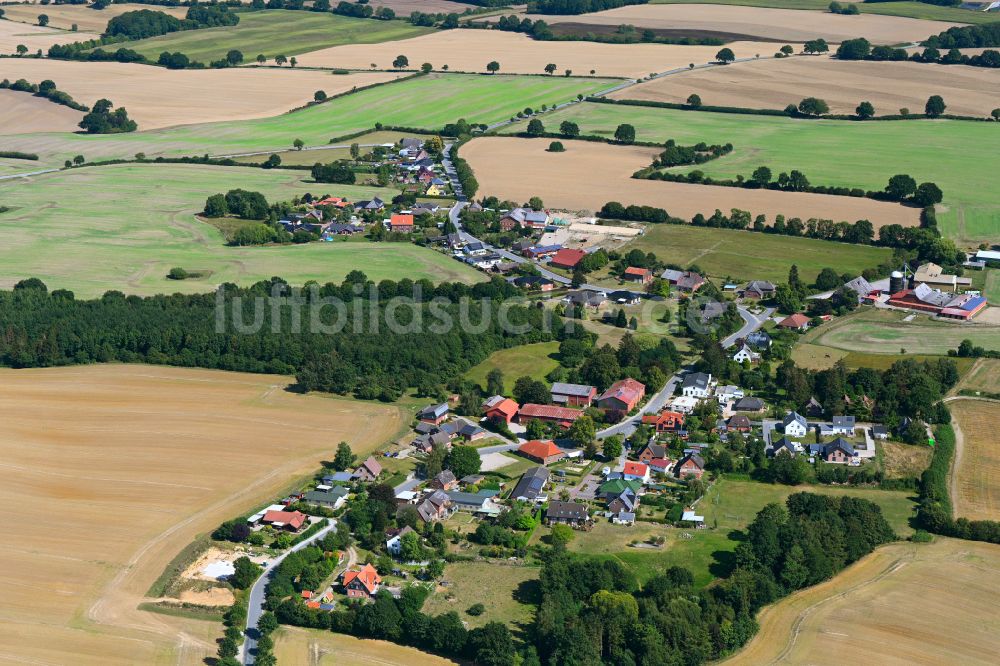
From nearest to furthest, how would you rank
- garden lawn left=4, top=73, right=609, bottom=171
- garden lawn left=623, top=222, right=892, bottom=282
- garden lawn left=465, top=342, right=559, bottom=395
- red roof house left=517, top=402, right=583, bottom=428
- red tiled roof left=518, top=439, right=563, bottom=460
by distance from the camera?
red tiled roof left=518, top=439, right=563, bottom=460, red roof house left=517, top=402, right=583, bottom=428, garden lawn left=465, top=342, right=559, bottom=395, garden lawn left=623, top=222, right=892, bottom=282, garden lawn left=4, top=73, right=609, bottom=171

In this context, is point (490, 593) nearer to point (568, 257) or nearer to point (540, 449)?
point (540, 449)

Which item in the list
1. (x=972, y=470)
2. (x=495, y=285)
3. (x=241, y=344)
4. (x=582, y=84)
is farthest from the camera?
(x=582, y=84)

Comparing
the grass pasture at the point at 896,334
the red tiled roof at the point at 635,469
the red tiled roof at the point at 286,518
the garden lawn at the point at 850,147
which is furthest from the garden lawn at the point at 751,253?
the red tiled roof at the point at 286,518

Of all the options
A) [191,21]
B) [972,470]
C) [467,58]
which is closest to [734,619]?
[972,470]

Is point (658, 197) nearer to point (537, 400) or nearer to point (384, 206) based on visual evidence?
point (384, 206)

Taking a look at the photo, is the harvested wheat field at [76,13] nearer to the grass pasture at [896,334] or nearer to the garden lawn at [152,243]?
the garden lawn at [152,243]

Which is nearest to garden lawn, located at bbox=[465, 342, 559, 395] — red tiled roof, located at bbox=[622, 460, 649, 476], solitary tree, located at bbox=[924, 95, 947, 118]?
red tiled roof, located at bbox=[622, 460, 649, 476]

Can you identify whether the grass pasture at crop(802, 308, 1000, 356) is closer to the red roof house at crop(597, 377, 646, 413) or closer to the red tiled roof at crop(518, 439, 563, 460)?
the red roof house at crop(597, 377, 646, 413)
